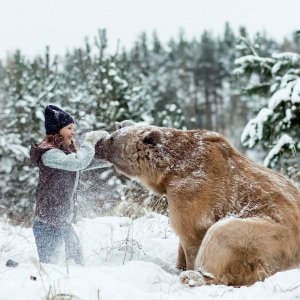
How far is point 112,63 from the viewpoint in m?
17.5

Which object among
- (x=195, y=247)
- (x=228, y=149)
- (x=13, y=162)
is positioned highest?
(x=228, y=149)

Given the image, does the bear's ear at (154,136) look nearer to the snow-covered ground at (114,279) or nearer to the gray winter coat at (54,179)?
the gray winter coat at (54,179)

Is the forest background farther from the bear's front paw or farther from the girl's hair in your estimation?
the bear's front paw

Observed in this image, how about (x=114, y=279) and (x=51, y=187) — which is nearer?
(x=114, y=279)

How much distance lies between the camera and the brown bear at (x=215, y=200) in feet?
14.0

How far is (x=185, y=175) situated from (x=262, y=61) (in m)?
7.67

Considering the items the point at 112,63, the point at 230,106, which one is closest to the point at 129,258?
the point at 112,63

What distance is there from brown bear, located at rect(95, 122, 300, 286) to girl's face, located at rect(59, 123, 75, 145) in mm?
458

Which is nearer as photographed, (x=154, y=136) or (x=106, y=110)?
(x=154, y=136)

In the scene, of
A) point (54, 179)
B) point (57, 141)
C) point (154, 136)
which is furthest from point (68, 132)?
point (154, 136)

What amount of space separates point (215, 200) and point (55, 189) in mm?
1544

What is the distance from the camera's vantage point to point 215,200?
4.67 metres

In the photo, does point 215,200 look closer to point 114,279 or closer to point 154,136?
point 154,136

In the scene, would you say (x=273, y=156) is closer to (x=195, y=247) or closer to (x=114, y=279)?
(x=195, y=247)
